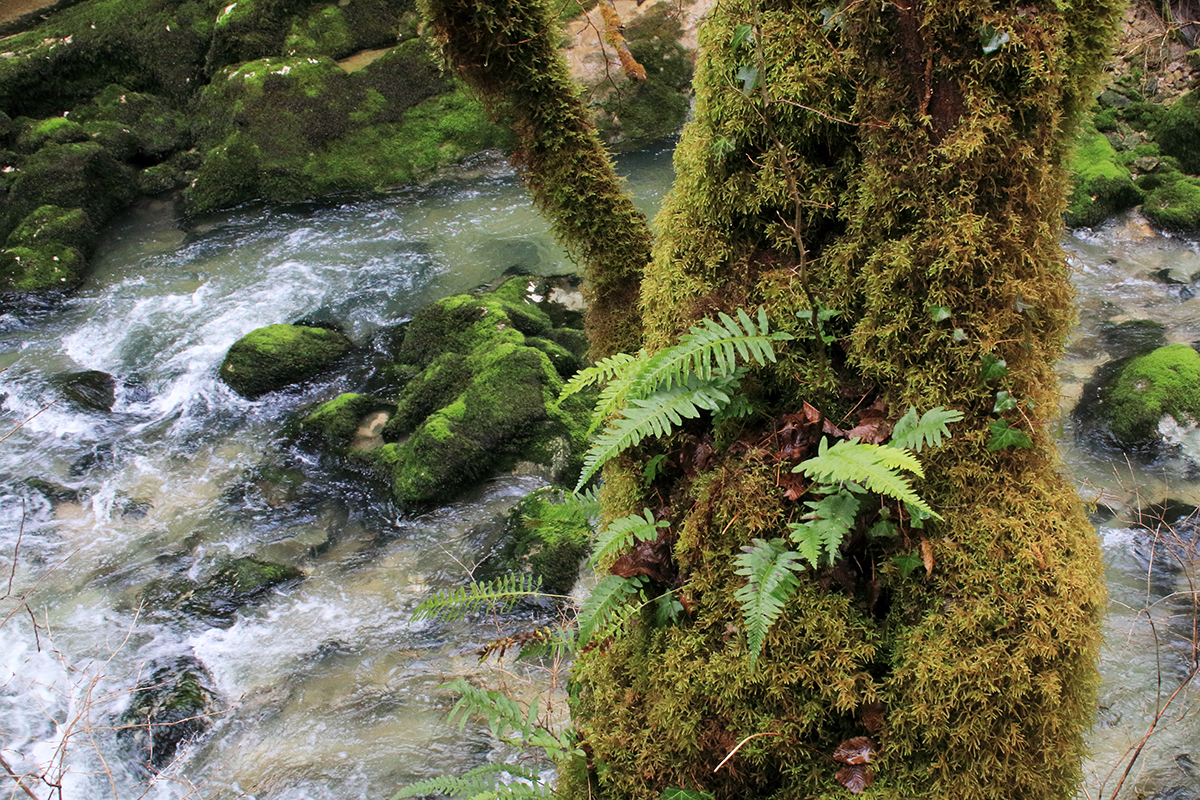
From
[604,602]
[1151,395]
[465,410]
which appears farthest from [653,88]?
[604,602]

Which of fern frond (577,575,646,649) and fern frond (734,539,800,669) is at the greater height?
fern frond (734,539,800,669)

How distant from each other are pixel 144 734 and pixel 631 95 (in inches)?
513

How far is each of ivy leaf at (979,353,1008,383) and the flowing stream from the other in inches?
102

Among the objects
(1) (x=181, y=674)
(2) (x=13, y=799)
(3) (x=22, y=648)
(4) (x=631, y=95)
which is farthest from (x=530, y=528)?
(4) (x=631, y=95)

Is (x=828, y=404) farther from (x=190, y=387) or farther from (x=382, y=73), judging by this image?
(x=382, y=73)

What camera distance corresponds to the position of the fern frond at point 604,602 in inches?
110

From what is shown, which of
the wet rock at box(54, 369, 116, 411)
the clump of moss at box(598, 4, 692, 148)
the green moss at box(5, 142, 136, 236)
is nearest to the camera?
the wet rock at box(54, 369, 116, 411)

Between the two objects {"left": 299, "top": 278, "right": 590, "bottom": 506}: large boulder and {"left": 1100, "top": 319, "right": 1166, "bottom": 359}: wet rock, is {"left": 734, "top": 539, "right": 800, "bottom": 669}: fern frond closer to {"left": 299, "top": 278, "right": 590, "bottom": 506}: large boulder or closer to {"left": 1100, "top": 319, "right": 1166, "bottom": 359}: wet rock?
{"left": 299, "top": 278, "right": 590, "bottom": 506}: large boulder

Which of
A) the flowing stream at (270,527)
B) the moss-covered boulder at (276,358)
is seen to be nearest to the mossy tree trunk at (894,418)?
the flowing stream at (270,527)

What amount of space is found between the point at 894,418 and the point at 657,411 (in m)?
0.89

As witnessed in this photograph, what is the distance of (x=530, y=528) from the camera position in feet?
21.6

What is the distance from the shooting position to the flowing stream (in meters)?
5.16

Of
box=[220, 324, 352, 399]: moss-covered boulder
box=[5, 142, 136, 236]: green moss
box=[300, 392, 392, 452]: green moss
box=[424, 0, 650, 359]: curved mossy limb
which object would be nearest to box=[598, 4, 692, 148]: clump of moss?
box=[220, 324, 352, 399]: moss-covered boulder

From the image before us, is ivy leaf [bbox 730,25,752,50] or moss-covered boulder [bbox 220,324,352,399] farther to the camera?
moss-covered boulder [bbox 220,324,352,399]
